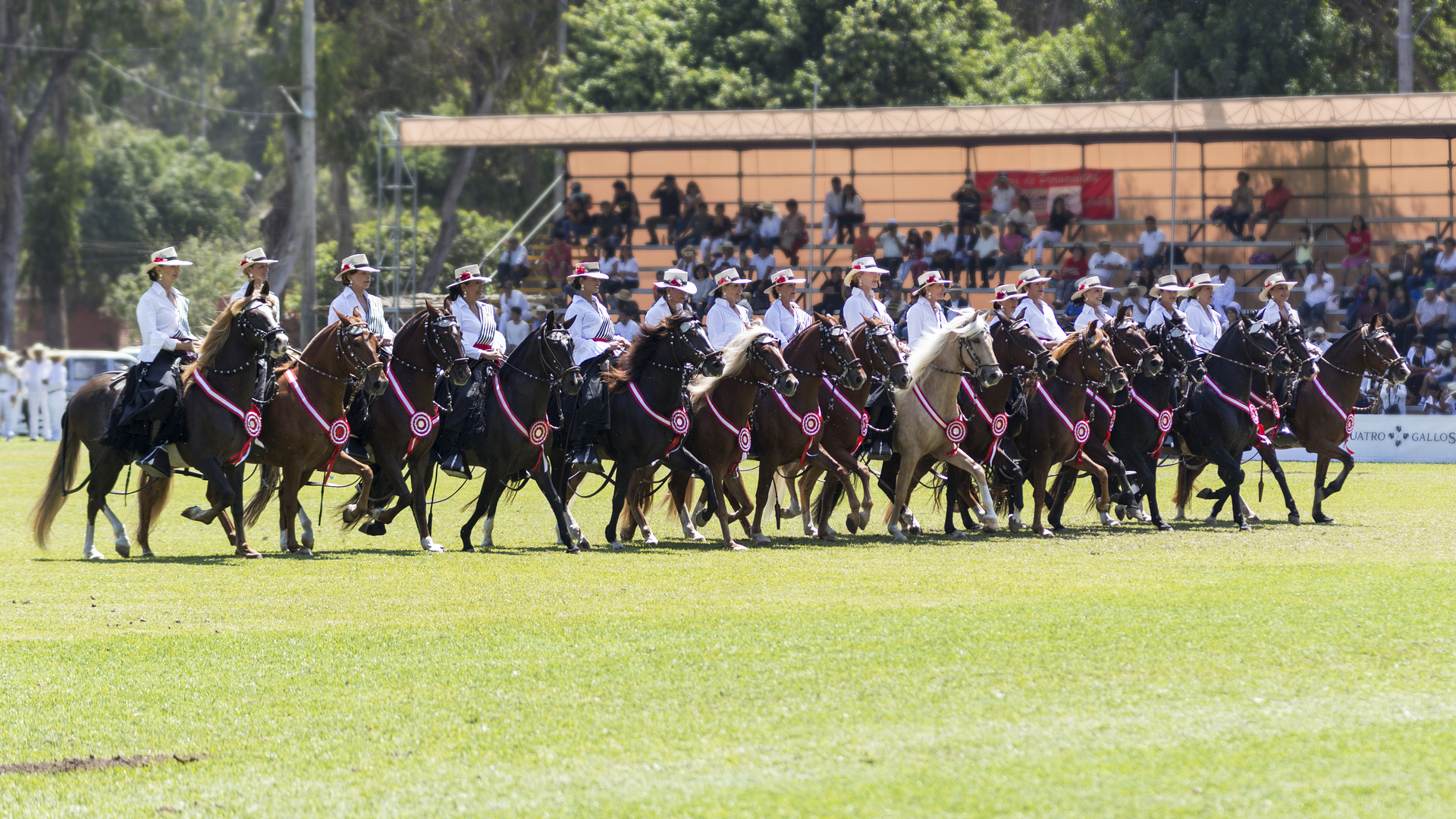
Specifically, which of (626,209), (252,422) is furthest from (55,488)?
(626,209)

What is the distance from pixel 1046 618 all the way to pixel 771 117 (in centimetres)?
2491

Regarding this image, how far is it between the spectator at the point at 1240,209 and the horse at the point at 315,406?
24231mm

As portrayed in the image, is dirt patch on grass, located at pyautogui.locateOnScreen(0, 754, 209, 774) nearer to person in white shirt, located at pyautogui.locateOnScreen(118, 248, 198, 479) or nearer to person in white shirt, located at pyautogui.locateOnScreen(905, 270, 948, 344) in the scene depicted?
person in white shirt, located at pyautogui.locateOnScreen(118, 248, 198, 479)

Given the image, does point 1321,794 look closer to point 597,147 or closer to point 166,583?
point 166,583

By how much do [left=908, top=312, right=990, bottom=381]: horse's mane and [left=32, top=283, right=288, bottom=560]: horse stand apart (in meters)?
5.99

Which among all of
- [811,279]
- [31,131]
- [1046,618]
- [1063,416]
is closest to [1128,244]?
[811,279]

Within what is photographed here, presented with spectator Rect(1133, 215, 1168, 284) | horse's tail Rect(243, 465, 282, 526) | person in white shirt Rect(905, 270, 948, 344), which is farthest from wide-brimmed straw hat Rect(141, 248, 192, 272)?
spectator Rect(1133, 215, 1168, 284)

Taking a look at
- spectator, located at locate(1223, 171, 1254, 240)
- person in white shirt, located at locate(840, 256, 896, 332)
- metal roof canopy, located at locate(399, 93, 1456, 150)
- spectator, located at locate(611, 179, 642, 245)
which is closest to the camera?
person in white shirt, located at locate(840, 256, 896, 332)

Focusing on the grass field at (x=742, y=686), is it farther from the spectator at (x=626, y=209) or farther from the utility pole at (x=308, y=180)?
the spectator at (x=626, y=209)

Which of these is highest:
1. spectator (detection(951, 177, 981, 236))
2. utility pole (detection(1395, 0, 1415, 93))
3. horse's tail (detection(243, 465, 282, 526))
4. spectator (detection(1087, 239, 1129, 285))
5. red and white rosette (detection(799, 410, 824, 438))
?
utility pole (detection(1395, 0, 1415, 93))

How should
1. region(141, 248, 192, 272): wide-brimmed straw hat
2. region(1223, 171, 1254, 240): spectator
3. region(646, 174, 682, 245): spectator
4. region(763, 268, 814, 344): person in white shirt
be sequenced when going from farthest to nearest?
region(646, 174, 682, 245): spectator → region(1223, 171, 1254, 240): spectator → region(763, 268, 814, 344): person in white shirt → region(141, 248, 192, 272): wide-brimmed straw hat

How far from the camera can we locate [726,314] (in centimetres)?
1706

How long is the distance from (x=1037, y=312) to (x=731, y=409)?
4325mm

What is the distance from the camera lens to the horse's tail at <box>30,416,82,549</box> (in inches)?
582
